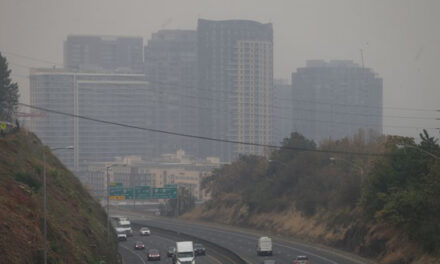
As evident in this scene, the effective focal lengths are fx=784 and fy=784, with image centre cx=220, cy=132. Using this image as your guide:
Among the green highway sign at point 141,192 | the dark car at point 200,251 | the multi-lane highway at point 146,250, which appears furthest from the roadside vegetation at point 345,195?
the multi-lane highway at point 146,250

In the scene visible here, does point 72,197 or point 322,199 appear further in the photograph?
point 322,199

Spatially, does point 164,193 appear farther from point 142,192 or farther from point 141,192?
point 141,192

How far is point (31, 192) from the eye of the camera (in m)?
55.5

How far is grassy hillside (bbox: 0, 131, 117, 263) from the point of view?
4353 cm

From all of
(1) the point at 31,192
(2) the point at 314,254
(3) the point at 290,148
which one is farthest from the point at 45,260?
(3) the point at 290,148

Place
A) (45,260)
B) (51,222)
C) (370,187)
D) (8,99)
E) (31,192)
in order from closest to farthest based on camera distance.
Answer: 1. (45,260)
2. (51,222)
3. (31,192)
4. (370,187)
5. (8,99)

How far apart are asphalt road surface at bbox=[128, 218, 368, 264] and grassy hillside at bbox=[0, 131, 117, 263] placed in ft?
49.3

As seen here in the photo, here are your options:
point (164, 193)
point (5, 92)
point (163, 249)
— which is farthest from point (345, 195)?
point (5, 92)

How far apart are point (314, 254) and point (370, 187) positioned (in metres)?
8.68

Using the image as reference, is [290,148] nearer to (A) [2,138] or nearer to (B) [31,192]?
(A) [2,138]

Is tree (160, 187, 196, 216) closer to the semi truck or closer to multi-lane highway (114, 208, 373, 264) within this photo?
multi-lane highway (114, 208, 373, 264)

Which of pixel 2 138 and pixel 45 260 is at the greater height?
pixel 2 138

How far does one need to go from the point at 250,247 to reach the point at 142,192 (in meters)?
32.7

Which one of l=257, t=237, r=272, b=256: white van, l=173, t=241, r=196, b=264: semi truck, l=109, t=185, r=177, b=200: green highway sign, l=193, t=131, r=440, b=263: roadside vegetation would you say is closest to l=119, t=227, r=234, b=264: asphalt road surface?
l=257, t=237, r=272, b=256: white van
